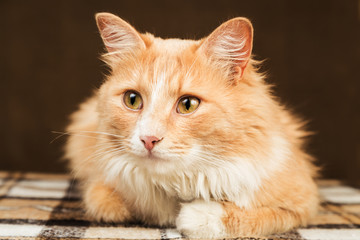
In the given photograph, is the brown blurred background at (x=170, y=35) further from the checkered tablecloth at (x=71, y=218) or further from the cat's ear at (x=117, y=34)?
the cat's ear at (x=117, y=34)

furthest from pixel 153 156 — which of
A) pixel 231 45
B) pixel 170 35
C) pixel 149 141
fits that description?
pixel 170 35

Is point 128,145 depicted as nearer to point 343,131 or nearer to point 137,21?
point 137,21

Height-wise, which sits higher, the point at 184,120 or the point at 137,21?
the point at 137,21

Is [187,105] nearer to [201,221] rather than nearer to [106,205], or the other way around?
[201,221]

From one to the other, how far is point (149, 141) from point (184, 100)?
0.63 ft

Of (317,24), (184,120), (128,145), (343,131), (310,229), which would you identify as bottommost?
(310,229)

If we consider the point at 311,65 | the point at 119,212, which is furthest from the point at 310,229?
the point at 311,65

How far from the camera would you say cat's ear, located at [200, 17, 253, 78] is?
1.25 metres

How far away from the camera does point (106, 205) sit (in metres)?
1.39

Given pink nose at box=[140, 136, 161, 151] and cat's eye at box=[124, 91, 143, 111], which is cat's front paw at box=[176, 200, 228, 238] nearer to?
pink nose at box=[140, 136, 161, 151]

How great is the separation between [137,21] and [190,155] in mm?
1647

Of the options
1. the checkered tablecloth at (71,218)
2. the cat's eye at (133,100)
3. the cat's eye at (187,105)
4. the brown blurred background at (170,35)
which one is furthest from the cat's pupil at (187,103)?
the brown blurred background at (170,35)

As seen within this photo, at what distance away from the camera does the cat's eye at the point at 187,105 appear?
123 cm

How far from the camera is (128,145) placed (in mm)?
1197
